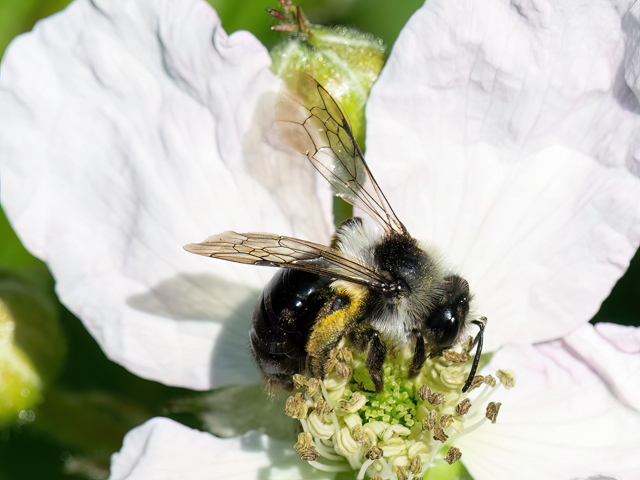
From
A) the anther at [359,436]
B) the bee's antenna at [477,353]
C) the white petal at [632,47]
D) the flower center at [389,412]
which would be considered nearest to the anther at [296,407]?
the flower center at [389,412]

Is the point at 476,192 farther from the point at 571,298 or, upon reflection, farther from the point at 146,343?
the point at 146,343

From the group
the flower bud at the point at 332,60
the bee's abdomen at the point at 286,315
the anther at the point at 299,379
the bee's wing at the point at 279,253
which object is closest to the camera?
the bee's wing at the point at 279,253

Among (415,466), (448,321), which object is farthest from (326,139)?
(415,466)

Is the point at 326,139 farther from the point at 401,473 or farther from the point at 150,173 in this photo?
A: the point at 401,473

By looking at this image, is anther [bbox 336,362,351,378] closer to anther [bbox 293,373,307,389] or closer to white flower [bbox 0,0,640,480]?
anther [bbox 293,373,307,389]

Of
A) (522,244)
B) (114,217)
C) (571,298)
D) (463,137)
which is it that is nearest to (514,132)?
(463,137)

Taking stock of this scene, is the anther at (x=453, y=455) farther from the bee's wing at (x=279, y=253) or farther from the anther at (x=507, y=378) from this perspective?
the bee's wing at (x=279, y=253)
